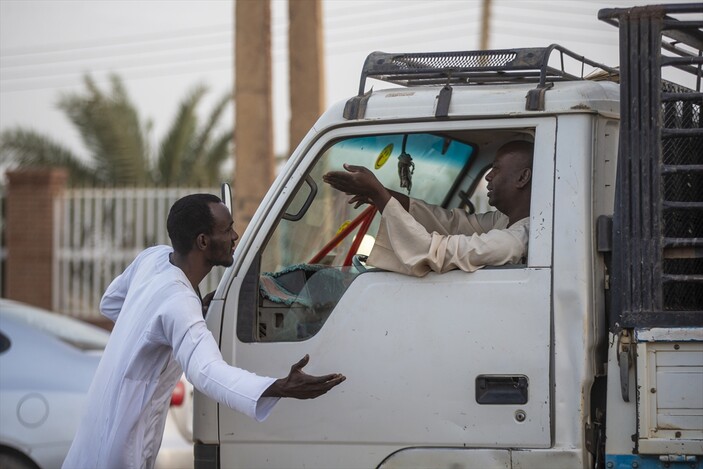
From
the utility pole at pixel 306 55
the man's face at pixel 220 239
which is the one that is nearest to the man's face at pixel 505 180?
the man's face at pixel 220 239

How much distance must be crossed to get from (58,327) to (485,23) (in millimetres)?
13985

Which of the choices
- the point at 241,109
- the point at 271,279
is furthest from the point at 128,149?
the point at 271,279

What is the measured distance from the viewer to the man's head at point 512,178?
411 centimetres

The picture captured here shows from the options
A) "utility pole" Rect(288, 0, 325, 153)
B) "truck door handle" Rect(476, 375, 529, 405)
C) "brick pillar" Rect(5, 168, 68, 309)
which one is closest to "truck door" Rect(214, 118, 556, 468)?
"truck door handle" Rect(476, 375, 529, 405)

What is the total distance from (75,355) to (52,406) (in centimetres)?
48

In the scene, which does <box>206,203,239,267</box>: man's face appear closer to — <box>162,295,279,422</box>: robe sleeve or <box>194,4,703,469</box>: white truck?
<box>194,4,703,469</box>: white truck

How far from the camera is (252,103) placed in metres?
10.4

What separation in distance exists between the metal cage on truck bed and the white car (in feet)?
10.3

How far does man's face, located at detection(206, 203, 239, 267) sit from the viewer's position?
4.12 meters

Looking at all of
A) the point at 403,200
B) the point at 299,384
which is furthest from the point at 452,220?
the point at 299,384

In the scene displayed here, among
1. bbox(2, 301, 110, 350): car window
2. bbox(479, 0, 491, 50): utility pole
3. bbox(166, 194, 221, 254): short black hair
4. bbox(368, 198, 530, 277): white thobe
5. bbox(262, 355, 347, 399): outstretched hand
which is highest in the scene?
bbox(479, 0, 491, 50): utility pole

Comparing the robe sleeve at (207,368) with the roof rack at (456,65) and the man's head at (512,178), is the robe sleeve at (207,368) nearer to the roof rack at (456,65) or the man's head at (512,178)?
the roof rack at (456,65)

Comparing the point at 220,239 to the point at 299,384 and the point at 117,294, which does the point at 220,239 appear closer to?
the point at 117,294

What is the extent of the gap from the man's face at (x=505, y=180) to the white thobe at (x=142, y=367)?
1.17m
